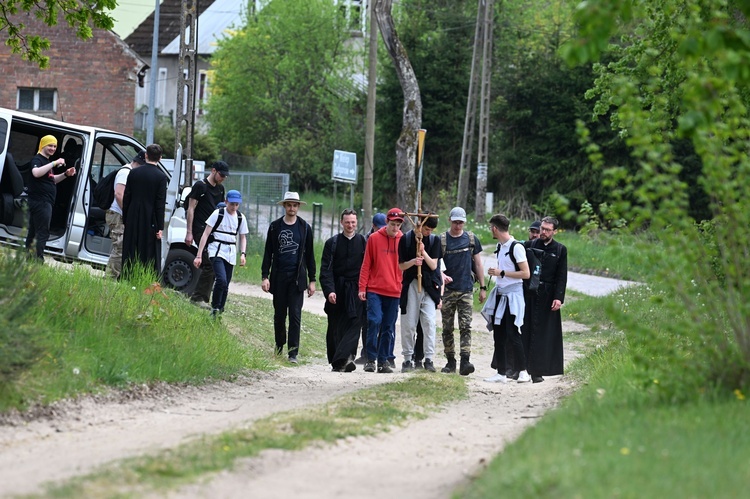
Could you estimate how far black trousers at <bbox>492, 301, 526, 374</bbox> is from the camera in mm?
13828

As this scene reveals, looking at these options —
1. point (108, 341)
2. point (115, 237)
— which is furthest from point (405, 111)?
point (108, 341)

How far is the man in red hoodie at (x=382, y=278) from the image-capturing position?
1377 centimetres

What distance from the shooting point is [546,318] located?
14.1 metres

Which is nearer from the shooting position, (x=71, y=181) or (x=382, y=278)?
(x=382, y=278)

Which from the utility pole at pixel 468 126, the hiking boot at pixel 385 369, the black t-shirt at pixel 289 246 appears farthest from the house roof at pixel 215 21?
the hiking boot at pixel 385 369

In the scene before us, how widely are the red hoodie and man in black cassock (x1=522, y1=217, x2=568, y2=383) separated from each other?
160cm

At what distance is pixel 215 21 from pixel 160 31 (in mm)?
6019

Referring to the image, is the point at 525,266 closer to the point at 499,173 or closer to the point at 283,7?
the point at 499,173

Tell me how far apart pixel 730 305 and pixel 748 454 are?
6.43ft

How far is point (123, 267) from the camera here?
1391cm

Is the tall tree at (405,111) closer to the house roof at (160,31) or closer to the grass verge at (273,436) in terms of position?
the grass verge at (273,436)

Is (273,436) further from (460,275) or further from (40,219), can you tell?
(40,219)

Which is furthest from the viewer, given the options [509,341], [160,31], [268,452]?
[160,31]

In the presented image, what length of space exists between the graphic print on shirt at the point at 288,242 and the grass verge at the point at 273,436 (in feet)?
8.60
